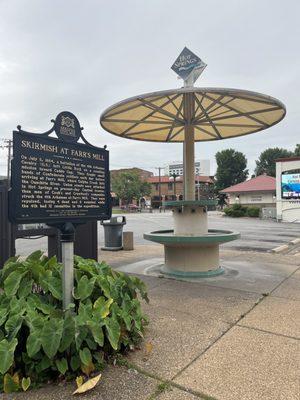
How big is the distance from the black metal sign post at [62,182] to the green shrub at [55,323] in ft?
0.75

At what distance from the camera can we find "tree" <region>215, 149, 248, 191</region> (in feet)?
247

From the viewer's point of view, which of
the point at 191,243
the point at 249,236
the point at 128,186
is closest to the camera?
the point at 191,243

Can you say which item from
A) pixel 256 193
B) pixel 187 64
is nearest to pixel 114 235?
pixel 187 64

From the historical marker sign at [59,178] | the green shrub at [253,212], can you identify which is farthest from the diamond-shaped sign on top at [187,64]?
the green shrub at [253,212]

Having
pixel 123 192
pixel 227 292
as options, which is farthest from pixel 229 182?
pixel 227 292

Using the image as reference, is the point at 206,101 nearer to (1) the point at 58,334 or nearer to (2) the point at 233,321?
(2) the point at 233,321

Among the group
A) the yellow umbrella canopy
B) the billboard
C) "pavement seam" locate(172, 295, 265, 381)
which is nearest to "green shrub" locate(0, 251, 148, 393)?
"pavement seam" locate(172, 295, 265, 381)

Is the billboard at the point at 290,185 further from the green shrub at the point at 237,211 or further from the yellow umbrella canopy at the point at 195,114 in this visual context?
the yellow umbrella canopy at the point at 195,114

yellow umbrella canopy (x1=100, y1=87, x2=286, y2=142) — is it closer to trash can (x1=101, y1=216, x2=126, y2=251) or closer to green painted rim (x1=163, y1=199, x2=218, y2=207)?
green painted rim (x1=163, y1=199, x2=218, y2=207)

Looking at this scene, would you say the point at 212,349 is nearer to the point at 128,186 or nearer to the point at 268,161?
the point at 128,186

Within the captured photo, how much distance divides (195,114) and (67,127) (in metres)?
5.07

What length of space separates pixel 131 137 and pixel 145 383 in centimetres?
735

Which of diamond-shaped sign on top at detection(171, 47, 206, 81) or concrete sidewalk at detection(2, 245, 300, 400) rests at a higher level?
diamond-shaped sign on top at detection(171, 47, 206, 81)

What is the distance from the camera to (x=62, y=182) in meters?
3.54
